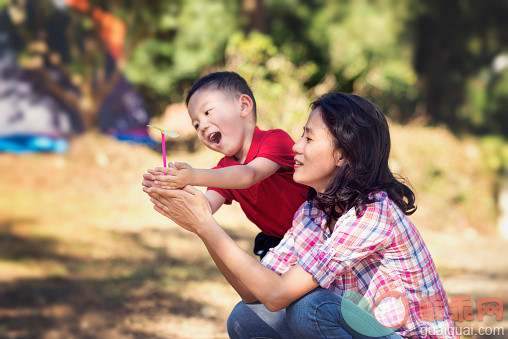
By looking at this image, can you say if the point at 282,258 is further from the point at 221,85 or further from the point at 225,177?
the point at 221,85

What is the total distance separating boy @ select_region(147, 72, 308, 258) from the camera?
2217mm

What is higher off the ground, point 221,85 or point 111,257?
point 111,257

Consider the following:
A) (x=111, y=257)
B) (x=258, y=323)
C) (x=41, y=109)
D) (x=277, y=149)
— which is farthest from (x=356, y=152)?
(x=41, y=109)

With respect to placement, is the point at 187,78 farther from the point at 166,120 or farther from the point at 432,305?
the point at 432,305

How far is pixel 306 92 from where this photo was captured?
8617 millimetres

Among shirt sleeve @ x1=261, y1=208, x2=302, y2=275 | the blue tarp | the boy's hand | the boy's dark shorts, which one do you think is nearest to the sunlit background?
the blue tarp

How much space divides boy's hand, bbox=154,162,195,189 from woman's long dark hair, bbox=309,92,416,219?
44 cm

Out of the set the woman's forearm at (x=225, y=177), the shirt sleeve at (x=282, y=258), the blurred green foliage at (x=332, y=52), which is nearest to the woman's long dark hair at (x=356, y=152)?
the shirt sleeve at (x=282, y=258)

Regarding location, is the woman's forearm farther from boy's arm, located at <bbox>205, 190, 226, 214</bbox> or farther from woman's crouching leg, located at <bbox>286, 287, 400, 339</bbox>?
woman's crouching leg, located at <bbox>286, 287, 400, 339</bbox>

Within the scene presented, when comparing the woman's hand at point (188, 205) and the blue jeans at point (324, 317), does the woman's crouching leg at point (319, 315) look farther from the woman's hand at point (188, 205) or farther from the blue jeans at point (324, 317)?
the woman's hand at point (188, 205)

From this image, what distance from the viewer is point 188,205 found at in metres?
1.88

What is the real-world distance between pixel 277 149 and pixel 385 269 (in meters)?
0.63

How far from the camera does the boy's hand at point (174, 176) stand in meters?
1.87

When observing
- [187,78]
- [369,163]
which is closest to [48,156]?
[187,78]
